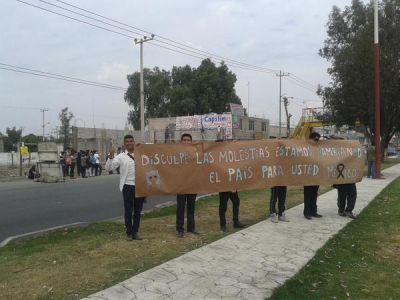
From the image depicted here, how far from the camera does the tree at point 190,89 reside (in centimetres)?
7381

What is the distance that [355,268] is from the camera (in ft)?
22.4

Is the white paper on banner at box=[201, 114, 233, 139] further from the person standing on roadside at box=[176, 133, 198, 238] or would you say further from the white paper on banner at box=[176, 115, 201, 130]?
the person standing on roadside at box=[176, 133, 198, 238]

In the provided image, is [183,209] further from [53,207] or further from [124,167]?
[53,207]

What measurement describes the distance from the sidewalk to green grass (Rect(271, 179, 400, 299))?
0.60ft

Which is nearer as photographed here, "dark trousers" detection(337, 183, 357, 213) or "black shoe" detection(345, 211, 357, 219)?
"black shoe" detection(345, 211, 357, 219)

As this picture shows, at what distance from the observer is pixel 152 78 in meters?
80.4

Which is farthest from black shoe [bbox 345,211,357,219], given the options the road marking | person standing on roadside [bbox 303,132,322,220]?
the road marking

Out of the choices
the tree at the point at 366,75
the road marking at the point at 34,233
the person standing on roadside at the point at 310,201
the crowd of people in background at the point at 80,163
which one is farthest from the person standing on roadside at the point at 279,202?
the crowd of people in background at the point at 80,163

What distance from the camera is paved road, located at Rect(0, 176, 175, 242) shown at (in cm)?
1120

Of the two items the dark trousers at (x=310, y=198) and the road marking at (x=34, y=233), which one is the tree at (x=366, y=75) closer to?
the dark trousers at (x=310, y=198)

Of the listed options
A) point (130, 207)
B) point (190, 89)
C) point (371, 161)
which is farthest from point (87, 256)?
point (190, 89)

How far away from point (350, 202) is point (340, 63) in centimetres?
1803

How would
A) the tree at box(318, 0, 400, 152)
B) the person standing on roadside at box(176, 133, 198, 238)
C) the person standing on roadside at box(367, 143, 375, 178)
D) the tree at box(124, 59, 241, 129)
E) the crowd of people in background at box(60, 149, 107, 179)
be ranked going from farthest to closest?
the tree at box(124, 59, 241, 129), the crowd of people in background at box(60, 149, 107, 179), the tree at box(318, 0, 400, 152), the person standing on roadside at box(367, 143, 375, 178), the person standing on roadside at box(176, 133, 198, 238)

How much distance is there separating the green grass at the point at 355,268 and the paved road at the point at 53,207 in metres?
5.84
